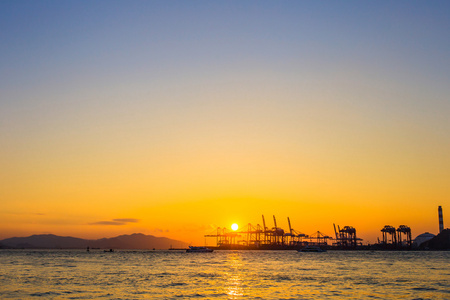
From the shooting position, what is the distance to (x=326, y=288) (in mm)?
51562

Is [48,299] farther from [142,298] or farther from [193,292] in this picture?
[193,292]

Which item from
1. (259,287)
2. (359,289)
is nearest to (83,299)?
(259,287)

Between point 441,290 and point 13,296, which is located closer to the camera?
point 13,296

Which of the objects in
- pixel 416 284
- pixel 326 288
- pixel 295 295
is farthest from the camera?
pixel 416 284

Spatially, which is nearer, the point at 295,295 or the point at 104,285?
the point at 295,295

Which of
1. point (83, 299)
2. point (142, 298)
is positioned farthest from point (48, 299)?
point (142, 298)

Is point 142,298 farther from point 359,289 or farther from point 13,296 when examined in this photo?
point 359,289

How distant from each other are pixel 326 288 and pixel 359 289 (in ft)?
12.2

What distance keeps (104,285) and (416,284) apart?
39546mm

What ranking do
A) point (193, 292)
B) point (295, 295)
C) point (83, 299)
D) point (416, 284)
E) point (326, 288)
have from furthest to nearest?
point (416, 284) → point (326, 288) → point (193, 292) → point (295, 295) → point (83, 299)

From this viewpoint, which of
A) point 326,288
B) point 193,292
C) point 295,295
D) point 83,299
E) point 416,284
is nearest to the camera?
point 83,299

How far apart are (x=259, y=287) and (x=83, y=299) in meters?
20.7

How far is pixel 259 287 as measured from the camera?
52.6 m

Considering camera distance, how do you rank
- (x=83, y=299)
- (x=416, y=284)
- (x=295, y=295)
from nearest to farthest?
(x=83, y=299)
(x=295, y=295)
(x=416, y=284)
